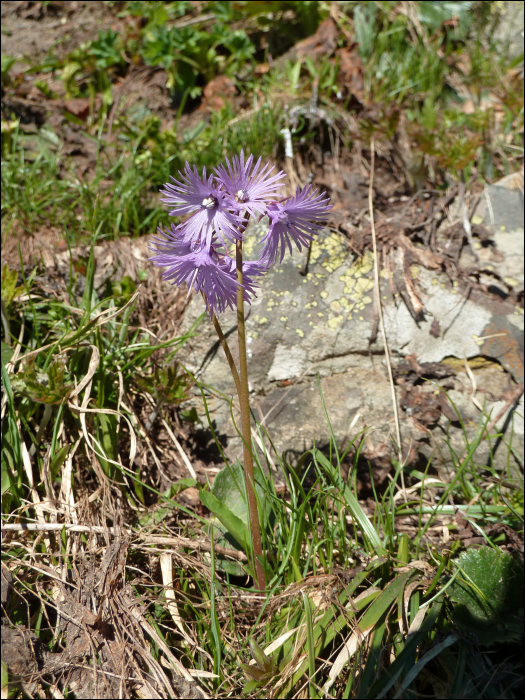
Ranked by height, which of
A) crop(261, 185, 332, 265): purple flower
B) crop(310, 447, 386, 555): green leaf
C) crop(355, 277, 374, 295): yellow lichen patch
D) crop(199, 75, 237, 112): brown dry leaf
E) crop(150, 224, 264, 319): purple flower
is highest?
crop(199, 75, 237, 112): brown dry leaf

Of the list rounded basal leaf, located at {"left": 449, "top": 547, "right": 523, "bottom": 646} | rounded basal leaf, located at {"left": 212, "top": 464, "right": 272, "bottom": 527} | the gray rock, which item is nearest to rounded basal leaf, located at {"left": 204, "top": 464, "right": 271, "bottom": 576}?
rounded basal leaf, located at {"left": 212, "top": 464, "right": 272, "bottom": 527}

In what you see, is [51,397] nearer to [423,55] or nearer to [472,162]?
[472,162]

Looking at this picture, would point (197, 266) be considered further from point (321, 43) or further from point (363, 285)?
point (321, 43)

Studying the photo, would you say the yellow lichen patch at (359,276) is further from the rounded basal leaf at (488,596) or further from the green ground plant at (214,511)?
the rounded basal leaf at (488,596)

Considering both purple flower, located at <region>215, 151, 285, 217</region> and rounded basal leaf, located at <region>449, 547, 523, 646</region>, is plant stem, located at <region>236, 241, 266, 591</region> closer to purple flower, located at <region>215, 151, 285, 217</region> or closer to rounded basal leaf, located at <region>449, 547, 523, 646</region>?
purple flower, located at <region>215, 151, 285, 217</region>

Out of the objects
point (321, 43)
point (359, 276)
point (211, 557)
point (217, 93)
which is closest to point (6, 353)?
point (211, 557)

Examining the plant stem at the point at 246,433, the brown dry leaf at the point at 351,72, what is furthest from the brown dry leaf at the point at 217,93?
the plant stem at the point at 246,433

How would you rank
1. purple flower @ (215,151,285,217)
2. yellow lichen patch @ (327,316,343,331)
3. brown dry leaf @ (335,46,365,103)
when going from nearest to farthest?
purple flower @ (215,151,285,217) < yellow lichen patch @ (327,316,343,331) < brown dry leaf @ (335,46,365,103)
